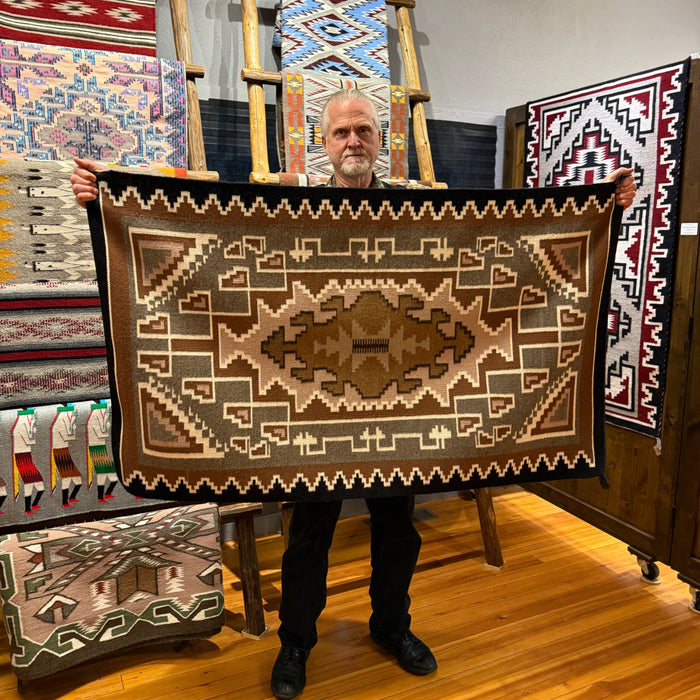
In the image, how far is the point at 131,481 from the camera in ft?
4.91

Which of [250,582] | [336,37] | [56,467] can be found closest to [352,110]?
[336,37]

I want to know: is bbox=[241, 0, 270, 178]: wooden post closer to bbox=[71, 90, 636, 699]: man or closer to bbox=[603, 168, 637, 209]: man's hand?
bbox=[71, 90, 636, 699]: man

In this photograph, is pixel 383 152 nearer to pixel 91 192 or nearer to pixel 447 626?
pixel 91 192

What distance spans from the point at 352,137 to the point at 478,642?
1.52m

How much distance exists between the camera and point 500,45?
295 centimetres

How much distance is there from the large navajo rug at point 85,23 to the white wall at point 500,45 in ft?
0.95

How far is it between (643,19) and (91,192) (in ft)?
10.3

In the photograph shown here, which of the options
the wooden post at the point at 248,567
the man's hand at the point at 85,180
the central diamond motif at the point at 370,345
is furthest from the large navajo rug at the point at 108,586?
the man's hand at the point at 85,180

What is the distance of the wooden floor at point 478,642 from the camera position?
1.72m

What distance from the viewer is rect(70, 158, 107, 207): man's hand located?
1.37 meters

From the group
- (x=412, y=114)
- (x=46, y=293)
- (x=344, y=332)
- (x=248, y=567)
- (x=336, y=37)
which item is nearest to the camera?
(x=344, y=332)

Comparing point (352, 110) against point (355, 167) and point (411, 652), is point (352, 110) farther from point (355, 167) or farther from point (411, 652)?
point (411, 652)

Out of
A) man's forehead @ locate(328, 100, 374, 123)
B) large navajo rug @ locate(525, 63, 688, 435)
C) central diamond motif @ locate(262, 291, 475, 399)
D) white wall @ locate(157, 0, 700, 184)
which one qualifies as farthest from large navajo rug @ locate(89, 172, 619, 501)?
white wall @ locate(157, 0, 700, 184)

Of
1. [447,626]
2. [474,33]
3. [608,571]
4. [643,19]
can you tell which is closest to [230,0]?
[474,33]
